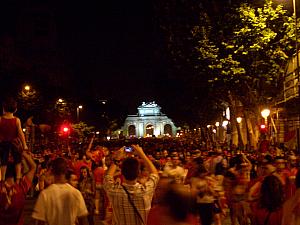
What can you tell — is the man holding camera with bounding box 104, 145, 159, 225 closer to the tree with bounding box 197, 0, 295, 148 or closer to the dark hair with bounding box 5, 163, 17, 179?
the dark hair with bounding box 5, 163, 17, 179

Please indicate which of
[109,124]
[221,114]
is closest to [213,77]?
[221,114]

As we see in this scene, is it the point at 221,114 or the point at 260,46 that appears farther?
the point at 221,114


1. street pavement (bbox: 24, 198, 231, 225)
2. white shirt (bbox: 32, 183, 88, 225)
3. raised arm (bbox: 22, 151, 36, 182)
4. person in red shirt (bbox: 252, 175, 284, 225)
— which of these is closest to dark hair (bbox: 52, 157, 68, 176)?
white shirt (bbox: 32, 183, 88, 225)

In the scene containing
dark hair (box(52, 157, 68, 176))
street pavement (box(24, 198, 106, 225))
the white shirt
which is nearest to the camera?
the white shirt

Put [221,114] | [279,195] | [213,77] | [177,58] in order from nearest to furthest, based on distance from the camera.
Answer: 1. [279,195]
2. [213,77]
3. [177,58]
4. [221,114]

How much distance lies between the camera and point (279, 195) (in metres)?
7.00

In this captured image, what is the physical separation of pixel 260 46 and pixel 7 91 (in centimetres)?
2819

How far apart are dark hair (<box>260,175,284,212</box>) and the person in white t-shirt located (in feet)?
7.05

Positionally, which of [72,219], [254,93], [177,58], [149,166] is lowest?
[72,219]

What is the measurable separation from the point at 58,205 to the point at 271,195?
2.51 m

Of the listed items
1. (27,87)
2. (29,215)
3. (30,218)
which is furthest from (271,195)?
(27,87)

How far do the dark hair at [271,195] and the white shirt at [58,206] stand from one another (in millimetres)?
2195

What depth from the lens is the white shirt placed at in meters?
6.41

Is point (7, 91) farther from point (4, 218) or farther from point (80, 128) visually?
point (4, 218)
